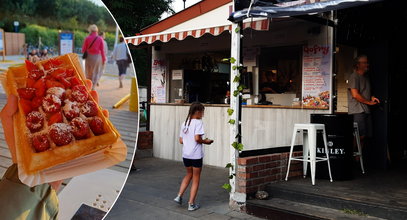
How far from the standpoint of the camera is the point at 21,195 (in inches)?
59.6

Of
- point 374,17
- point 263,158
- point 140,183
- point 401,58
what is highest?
point 374,17

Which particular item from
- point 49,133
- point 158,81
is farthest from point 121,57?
point 158,81

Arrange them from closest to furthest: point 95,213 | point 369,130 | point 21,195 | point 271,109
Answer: point 21,195, point 95,213, point 369,130, point 271,109

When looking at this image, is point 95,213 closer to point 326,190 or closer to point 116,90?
point 116,90

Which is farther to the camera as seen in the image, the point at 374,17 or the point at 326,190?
the point at 374,17

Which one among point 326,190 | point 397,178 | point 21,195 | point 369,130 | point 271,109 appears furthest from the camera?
point 271,109

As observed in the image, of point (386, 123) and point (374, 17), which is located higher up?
point (374, 17)

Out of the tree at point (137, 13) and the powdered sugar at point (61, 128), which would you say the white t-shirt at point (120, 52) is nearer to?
the powdered sugar at point (61, 128)

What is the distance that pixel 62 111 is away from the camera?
4.79 ft

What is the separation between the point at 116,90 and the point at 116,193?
0.42m

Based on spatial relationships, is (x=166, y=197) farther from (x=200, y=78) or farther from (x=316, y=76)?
(x=200, y=78)

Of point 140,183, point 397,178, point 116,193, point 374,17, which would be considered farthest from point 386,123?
point 116,193

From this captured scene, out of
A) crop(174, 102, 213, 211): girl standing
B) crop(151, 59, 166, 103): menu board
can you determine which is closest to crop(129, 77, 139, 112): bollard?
crop(174, 102, 213, 211): girl standing

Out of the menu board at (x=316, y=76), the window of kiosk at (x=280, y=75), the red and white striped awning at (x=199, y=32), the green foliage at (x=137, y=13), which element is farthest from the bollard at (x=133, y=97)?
the green foliage at (x=137, y=13)
